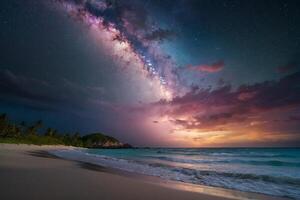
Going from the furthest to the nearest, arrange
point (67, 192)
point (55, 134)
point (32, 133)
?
1. point (55, 134)
2. point (32, 133)
3. point (67, 192)

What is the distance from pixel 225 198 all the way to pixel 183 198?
171 cm

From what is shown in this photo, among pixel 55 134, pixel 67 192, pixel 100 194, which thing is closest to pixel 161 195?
pixel 100 194

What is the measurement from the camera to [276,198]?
8914 mm

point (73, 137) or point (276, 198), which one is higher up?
point (73, 137)

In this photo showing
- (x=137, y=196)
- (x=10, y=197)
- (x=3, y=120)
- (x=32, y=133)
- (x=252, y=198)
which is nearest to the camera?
(x=10, y=197)

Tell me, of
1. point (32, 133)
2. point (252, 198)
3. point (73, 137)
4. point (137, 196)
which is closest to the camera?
point (137, 196)

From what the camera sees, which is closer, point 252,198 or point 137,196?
point 137,196

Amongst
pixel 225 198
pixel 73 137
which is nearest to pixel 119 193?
pixel 225 198

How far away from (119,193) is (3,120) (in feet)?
271

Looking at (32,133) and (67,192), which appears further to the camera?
(32,133)

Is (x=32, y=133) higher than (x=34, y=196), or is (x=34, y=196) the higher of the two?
(x=32, y=133)

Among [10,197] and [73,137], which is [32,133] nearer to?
[73,137]

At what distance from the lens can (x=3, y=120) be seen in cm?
7481

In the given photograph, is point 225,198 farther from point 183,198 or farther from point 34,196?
point 34,196
